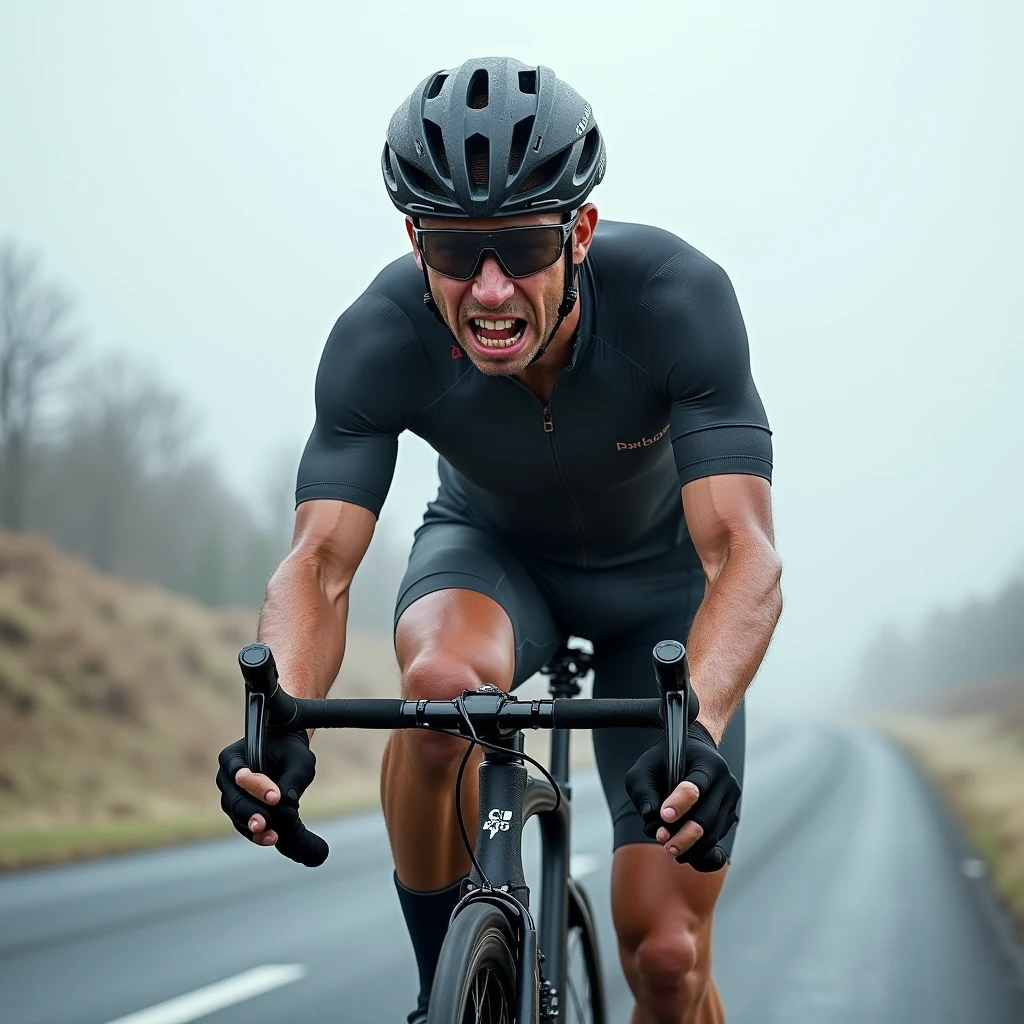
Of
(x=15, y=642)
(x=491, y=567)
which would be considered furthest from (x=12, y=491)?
(x=491, y=567)

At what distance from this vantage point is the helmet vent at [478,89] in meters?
2.93

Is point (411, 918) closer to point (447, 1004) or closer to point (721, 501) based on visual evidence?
point (447, 1004)

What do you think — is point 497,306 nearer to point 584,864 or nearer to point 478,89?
point 478,89

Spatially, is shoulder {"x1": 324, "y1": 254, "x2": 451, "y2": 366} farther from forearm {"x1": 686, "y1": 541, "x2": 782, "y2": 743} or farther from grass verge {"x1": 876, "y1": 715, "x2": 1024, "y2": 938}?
grass verge {"x1": 876, "y1": 715, "x2": 1024, "y2": 938}

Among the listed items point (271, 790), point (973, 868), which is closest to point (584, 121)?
point (271, 790)

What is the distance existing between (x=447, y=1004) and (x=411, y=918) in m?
0.87

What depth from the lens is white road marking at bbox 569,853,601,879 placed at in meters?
9.67

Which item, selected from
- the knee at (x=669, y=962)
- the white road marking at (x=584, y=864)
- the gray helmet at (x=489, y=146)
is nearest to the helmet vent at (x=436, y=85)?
the gray helmet at (x=489, y=146)

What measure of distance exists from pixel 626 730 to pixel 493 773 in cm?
105

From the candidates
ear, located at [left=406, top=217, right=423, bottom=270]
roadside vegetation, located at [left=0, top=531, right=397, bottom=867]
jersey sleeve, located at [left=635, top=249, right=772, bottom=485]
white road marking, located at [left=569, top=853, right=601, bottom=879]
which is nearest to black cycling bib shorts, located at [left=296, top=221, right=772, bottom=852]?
jersey sleeve, located at [left=635, top=249, right=772, bottom=485]

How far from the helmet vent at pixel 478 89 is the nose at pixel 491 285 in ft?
1.26

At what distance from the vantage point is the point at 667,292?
310cm

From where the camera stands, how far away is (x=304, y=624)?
2908 mm

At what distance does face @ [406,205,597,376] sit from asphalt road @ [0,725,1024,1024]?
129 inches
